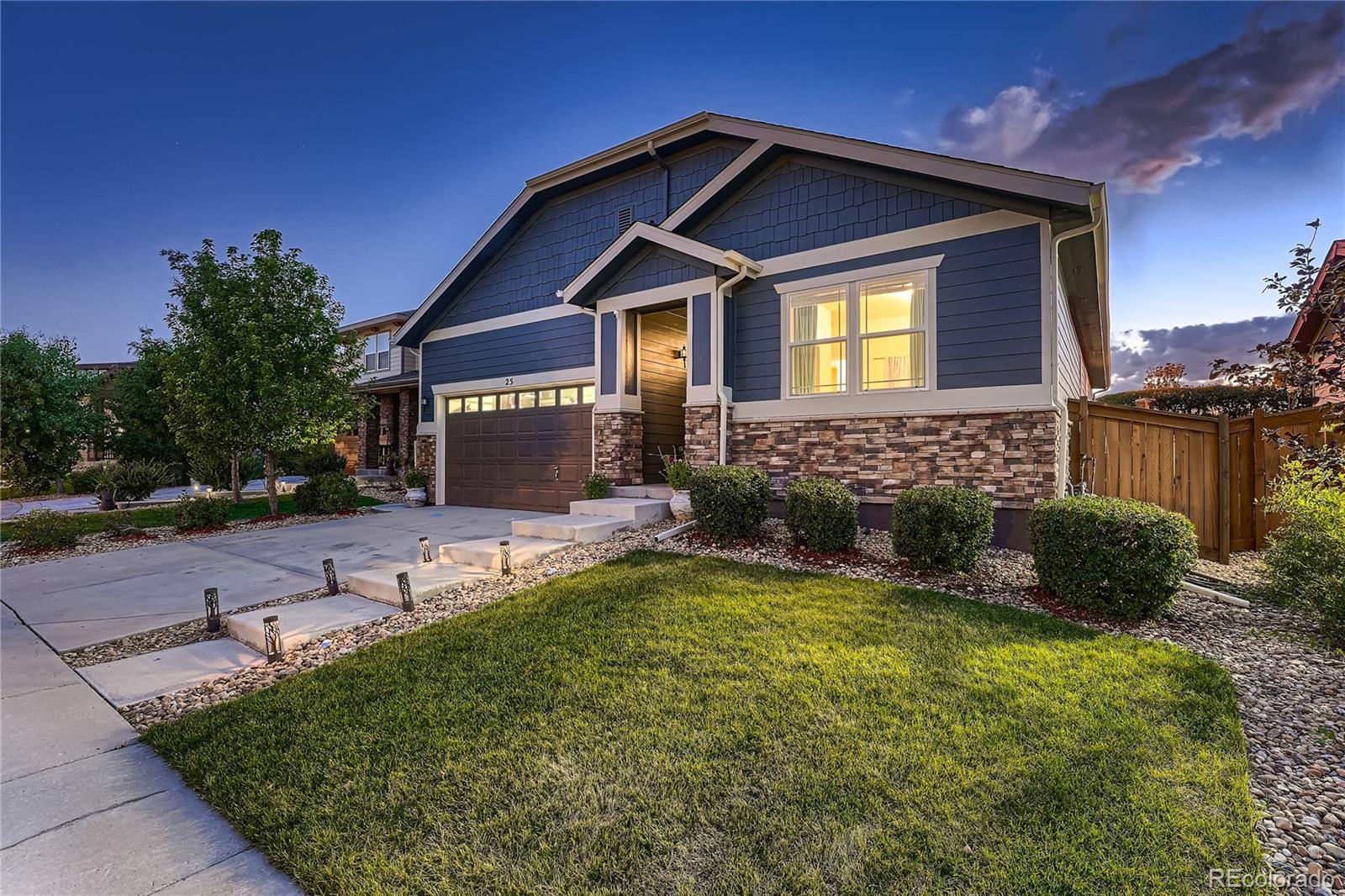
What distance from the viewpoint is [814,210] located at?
805cm

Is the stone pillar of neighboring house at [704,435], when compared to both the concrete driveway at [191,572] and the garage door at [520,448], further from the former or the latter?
the concrete driveway at [191,572]

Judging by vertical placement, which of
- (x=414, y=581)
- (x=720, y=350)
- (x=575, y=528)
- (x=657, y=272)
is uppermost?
(x=657, y=272)

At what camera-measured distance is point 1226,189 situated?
845 centimetres

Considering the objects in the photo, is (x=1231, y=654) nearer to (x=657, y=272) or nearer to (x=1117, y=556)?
(x=1117, y=556)

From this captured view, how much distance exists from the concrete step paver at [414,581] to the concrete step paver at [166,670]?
112 cm

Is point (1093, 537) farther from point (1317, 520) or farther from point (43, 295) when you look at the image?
point (43, 295)

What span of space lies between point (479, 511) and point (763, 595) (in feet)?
26.6

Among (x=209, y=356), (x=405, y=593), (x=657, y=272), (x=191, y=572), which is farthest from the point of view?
(x=209, y=356)

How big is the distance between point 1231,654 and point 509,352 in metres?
11.3

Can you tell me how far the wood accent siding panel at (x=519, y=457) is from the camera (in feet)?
34.3

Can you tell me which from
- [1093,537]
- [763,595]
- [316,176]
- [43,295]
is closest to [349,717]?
[763,595]

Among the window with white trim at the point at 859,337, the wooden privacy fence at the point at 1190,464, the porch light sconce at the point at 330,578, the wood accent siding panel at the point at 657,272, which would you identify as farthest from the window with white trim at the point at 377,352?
the wooden privacy fence at the point at 1190,464

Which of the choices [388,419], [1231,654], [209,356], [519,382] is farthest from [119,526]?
[1231,654]

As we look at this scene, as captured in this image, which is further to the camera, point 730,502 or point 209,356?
point 209,356
